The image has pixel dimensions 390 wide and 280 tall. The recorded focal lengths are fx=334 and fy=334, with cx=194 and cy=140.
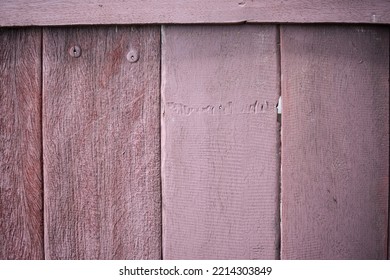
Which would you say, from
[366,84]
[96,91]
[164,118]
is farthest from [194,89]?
[366,84]

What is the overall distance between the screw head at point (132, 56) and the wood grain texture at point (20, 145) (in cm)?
17

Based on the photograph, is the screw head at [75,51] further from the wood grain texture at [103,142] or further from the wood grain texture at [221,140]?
the wood grain texture at [221,140]

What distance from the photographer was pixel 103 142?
24.5 inches

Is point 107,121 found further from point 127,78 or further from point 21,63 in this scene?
point 21,63

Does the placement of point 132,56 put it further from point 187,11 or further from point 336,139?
point 336,139

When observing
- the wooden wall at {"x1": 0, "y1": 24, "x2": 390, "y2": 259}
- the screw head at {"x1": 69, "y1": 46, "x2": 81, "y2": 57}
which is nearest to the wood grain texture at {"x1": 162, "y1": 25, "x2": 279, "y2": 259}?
the wooden wall at {"x1": 0, "y1": 24, "x2": 390, "y2": 259}

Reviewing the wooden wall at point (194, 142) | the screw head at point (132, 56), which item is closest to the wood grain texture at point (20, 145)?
the wooden wall at point (194, 142)

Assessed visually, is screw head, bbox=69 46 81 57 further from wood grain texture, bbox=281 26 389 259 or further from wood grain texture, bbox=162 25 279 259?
wood grain texture, bbox=281 26 389 259

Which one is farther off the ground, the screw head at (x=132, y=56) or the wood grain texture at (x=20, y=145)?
the screw head at (x=132, y=56)

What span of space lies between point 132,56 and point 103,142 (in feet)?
0.55

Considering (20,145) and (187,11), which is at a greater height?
(187,11)

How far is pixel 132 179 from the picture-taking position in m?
0.63

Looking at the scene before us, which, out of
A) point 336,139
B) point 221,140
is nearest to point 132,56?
point 221,140

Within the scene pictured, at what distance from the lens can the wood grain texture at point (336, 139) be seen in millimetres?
591
